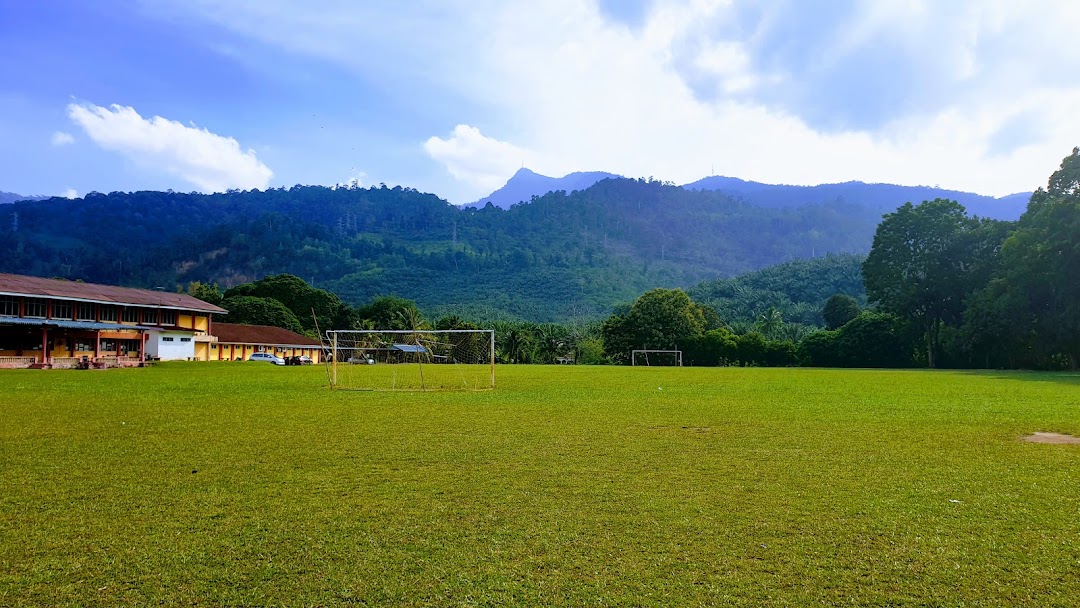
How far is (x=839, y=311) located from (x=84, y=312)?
7419cm

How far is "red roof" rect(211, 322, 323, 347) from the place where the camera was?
6238 centimetres

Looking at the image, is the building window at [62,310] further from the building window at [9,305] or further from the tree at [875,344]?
the tree at [875,344]

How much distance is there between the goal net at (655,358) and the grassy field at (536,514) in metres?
51.4

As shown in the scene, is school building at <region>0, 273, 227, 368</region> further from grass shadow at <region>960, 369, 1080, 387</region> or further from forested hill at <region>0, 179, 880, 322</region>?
forested hill at <region>0, 179, 880, 322</region>

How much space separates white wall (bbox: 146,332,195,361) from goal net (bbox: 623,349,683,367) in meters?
37.5

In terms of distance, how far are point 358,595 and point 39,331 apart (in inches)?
1927

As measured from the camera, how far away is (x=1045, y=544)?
4812 mm

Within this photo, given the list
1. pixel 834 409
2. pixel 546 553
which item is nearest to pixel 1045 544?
pixel 546 553

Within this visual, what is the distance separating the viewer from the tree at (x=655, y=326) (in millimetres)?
64375

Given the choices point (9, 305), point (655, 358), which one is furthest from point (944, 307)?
point (9, 305)

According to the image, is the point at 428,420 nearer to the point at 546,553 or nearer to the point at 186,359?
the point at 546,553

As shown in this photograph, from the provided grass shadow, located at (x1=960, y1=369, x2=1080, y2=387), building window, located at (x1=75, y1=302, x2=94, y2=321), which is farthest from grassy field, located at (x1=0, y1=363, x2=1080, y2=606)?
building window, located at (x1=75, y1=302, x2=94, y2=321)

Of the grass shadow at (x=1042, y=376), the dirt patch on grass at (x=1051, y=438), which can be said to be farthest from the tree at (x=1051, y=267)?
the dirt patch on grass at (x=1051, y=438)

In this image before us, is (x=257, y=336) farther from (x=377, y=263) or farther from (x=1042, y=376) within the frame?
(x=377, y=263)
